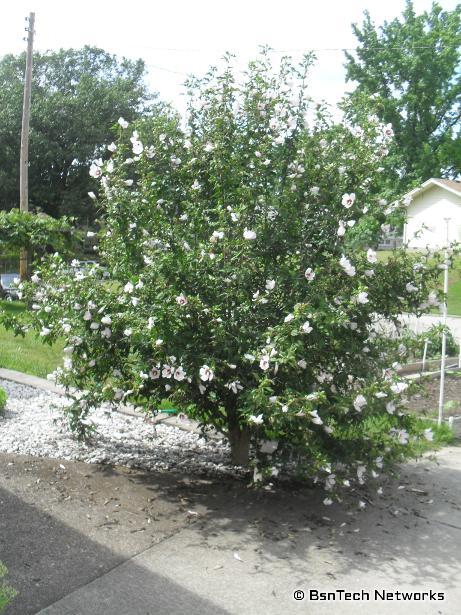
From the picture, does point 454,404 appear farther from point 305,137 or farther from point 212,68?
point 212,68

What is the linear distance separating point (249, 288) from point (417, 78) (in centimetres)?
3134

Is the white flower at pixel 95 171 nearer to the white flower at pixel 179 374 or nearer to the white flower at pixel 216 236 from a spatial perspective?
the white flower at pixel 216 236

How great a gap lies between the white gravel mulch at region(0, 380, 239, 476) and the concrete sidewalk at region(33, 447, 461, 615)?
830mm

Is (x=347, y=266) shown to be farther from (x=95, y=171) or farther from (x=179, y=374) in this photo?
(x=95, y=171)

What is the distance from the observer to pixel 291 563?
3.80 meters

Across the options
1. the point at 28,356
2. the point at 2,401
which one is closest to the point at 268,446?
the point at 2,401

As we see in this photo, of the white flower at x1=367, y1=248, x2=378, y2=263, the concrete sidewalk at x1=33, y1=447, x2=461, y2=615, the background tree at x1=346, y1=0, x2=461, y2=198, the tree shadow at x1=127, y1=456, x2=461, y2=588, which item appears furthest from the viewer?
the background tree at x1=346, y1=0, x2=461, y2=198

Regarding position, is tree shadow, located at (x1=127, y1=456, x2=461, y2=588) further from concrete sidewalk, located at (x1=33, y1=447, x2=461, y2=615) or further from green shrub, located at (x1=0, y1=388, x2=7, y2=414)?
green shrub, located at (x1=0, y1=388, x2=7, y2=414)

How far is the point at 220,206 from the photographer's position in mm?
4340

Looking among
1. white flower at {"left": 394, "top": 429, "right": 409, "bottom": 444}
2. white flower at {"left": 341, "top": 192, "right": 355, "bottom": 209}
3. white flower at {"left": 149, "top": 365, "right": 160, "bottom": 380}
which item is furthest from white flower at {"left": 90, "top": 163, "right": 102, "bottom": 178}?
white flower at {"left": 394, "top": 429, "right": 409, "bottom": 444}

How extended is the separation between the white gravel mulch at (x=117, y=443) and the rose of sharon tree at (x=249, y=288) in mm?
430

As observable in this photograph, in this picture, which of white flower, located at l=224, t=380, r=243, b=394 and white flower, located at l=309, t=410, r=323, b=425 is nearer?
white flower, located at l=309, t=410, r=323, b=425

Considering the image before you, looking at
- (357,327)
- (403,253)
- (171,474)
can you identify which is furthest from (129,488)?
(403,253)

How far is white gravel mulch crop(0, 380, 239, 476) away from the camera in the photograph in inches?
208
